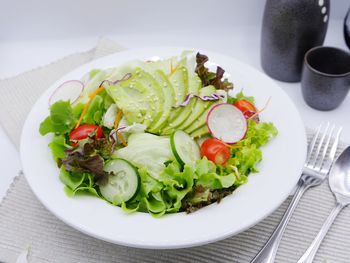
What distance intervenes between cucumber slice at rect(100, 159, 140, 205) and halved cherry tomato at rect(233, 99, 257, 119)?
0.60 metres

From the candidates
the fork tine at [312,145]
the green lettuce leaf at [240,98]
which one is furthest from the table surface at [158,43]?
the green lettuce leaf at [240,98]

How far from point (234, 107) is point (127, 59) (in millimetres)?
717

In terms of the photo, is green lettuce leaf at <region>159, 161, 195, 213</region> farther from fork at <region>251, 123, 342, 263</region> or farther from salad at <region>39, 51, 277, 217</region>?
fork at <region>251, 123, 342, 263</region>

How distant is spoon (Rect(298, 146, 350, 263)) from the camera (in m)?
1.96

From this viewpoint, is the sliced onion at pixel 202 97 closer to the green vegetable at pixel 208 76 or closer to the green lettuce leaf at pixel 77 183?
the green vegetable at pixel 208 76

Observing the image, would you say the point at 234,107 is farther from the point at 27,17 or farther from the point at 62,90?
the point at 27,17

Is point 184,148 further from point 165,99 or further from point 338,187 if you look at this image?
point 338,187

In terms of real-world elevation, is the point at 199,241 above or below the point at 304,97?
above

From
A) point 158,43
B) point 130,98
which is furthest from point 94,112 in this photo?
point 158,43

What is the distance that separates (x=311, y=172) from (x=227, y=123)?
466 millimetres

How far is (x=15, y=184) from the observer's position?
2.20 m

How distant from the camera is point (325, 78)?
2.52 metres

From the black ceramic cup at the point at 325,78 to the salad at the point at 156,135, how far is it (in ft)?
1.71

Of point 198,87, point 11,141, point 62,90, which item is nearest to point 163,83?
point 198,87
